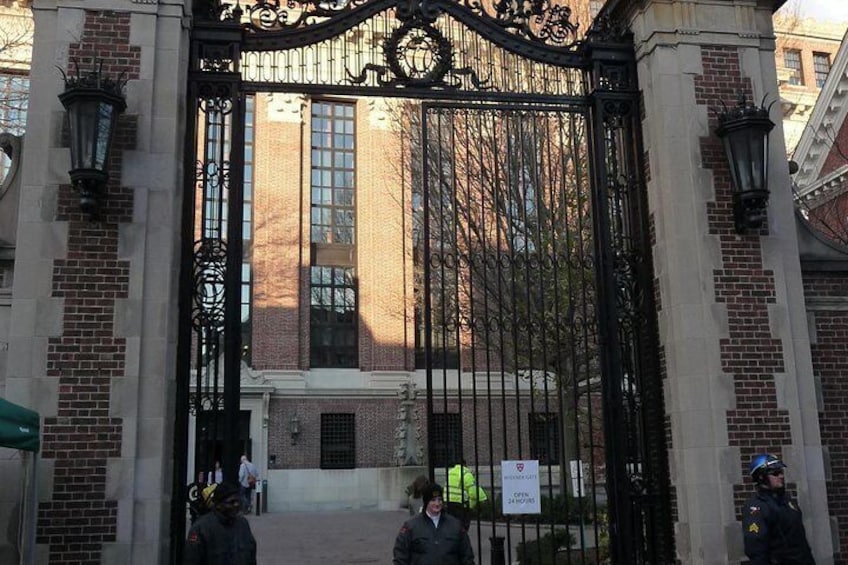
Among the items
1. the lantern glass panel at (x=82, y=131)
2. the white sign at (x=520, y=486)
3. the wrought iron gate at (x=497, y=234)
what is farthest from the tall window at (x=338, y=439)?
the lantern glass panel at (x=82, y=131)

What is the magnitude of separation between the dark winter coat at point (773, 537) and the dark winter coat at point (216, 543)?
3.58 metres

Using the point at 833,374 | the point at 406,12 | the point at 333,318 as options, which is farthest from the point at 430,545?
the point at 333,318

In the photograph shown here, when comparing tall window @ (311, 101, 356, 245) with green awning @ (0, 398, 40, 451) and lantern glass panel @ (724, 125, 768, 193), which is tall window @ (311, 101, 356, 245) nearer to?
lantern glass panel @ (724, 125, 768, 193)

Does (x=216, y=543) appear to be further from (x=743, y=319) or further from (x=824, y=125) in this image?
(x=824, y=125)

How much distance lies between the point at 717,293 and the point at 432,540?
4.22 metres

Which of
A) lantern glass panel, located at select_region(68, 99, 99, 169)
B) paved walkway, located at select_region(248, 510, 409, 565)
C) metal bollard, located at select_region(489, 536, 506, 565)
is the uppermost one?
lantern glass panel, located at select_region(68, 99, 99, 169)

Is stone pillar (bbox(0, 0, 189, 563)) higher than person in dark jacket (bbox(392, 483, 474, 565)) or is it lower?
higher

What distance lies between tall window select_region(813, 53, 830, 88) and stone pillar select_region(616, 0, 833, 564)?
3961 cm

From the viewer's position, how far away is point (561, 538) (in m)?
12.1

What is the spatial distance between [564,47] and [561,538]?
22.6ft

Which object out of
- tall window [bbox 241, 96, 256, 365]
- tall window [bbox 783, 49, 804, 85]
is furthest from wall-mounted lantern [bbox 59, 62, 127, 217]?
Answer: tall window [bbox 783, 49, 804, 85]

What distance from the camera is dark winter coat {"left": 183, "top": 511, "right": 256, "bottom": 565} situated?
5375 millimetres

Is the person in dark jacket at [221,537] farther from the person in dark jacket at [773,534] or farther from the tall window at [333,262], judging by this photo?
the tall window at [333,262]

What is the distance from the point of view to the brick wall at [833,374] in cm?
874
